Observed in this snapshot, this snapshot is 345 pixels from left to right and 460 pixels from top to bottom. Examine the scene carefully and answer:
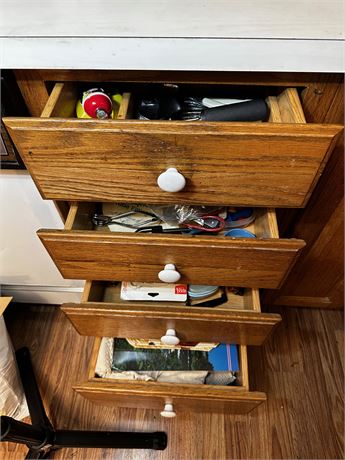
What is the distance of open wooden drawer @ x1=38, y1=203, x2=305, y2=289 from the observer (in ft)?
1.75

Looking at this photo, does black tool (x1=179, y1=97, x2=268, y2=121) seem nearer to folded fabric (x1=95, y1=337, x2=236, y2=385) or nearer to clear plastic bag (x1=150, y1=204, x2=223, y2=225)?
clear plastic bag (x1=150, y1=204, x2=223, y2=225)

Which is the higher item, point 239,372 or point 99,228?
point 99,228

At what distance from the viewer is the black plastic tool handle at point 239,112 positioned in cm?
52

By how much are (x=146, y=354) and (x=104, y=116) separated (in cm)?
51

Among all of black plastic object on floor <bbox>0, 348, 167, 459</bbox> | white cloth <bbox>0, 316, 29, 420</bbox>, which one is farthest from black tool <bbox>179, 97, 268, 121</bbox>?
black plastic object on floor <bbox>0, 348, 167, 459</bbox>

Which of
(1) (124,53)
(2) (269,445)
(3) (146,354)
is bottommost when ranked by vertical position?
(2) (269,445)

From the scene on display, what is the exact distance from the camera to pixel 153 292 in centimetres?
71

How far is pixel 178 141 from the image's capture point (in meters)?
0.44

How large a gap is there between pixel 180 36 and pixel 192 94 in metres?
0.15

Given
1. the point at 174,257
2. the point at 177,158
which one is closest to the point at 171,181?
the point at 177,158

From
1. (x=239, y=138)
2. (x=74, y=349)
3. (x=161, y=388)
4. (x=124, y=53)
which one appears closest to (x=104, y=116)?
(x=124, y=53)

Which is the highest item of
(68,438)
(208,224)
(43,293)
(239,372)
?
(43,293)

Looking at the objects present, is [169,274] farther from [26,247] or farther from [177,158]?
[26,247]

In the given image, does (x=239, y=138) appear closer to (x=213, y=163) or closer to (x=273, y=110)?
(x=213, y=163)
